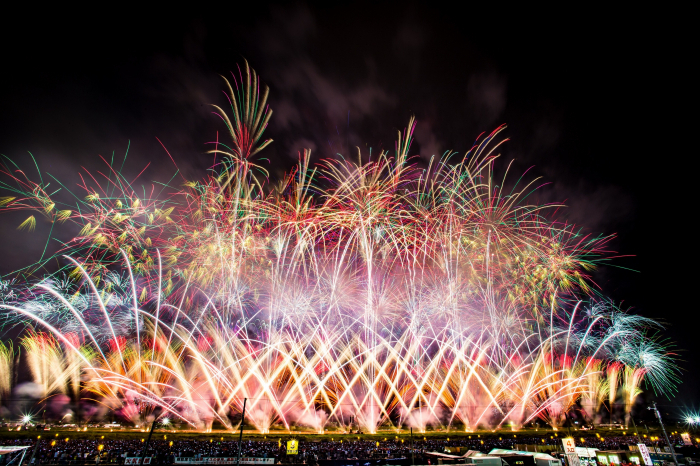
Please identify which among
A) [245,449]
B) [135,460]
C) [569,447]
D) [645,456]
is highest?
[569,447]

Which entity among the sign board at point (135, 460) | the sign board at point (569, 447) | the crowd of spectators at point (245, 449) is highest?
the sign board at point (569, 447)

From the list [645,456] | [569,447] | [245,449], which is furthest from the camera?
[245,449]

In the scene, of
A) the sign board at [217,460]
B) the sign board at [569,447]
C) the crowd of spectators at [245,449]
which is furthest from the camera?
the crowd of spectators at [245,449]

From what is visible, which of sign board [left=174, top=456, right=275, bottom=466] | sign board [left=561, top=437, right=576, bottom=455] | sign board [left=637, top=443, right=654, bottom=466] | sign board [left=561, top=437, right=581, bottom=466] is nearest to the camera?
sign board [left=174, top=456, right=275, bottom=466]

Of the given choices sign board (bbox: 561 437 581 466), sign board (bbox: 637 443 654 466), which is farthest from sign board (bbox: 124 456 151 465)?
sign board (bbox: 637 443 654 466)

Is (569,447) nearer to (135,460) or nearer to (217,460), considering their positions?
(217,460)

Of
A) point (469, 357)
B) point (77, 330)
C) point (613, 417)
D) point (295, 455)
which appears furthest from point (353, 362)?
point (613, 417)

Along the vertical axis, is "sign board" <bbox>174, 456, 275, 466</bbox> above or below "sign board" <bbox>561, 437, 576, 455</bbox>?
below

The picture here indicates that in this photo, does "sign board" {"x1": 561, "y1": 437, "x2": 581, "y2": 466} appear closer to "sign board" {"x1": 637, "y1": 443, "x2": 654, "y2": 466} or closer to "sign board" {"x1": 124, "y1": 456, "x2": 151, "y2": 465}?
"sign board" {"x1": 637, "y1": 443, "x2": 654, "y2": 466}

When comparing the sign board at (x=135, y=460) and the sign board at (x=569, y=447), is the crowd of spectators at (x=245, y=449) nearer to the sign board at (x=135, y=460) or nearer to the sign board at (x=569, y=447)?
the sign board at (x=135, y=460)

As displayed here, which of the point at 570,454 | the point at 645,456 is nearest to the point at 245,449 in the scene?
the point at 570,454

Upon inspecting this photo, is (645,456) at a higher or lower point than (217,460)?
higher

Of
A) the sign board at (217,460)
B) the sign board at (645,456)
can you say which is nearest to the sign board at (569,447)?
the sign board at (645,456)
